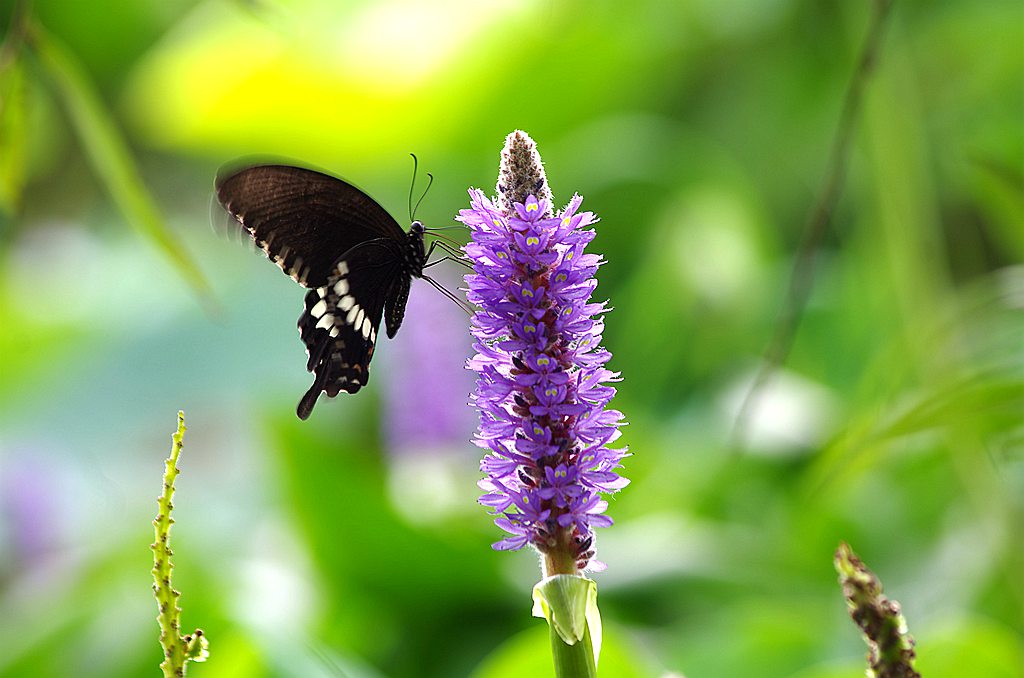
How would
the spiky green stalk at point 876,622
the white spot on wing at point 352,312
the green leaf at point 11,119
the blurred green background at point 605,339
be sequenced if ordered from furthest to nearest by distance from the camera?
the blurred green background at point 605,339 < the white spot on wing at point 352,312 < the green leaf at point 11,119 < the spiky green stalk at point 876,622

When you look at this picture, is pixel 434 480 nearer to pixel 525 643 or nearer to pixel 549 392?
pixel 525 643

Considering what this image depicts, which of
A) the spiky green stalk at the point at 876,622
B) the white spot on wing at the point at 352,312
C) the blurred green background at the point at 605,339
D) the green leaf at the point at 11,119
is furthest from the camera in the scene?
the blurred green background at the point at 605,339

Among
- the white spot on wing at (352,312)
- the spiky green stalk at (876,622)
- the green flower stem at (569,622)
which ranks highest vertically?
the white spot on wing at (352,312)

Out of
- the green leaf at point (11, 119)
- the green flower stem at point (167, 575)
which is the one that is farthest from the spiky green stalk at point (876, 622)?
the green leaf at point (11, 119)

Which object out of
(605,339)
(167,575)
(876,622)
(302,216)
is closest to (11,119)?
(302,216)

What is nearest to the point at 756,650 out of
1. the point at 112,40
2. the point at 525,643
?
the point at 525,643

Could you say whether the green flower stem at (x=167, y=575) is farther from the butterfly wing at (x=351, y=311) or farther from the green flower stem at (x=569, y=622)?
the butterfly wing at (x=351, y=311)
